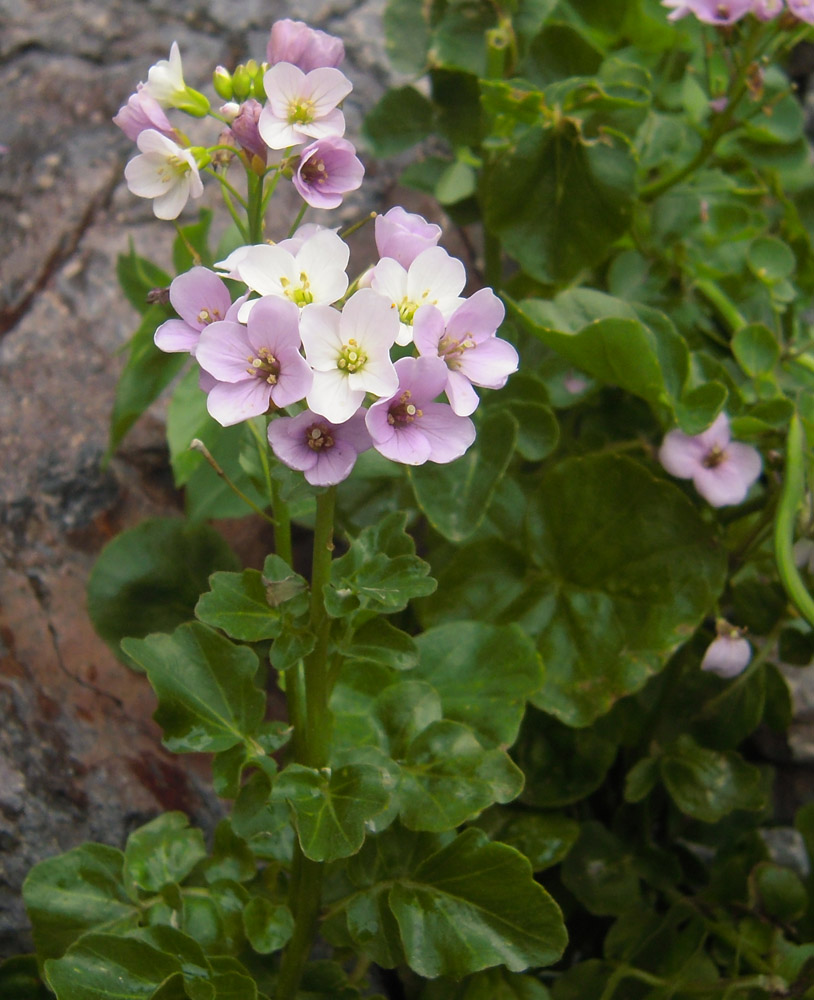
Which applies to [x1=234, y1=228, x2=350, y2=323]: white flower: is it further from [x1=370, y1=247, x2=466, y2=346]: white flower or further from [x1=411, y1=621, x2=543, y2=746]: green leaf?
[x1=411, y1=621, x2=543, y2=746]: green leaf

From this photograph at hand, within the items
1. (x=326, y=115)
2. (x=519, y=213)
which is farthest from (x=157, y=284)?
(x=326, y=115)

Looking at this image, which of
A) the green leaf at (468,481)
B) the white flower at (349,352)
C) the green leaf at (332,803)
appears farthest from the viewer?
the green leaf at (468,481)

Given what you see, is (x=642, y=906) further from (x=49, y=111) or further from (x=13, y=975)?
(x=49, y=111)

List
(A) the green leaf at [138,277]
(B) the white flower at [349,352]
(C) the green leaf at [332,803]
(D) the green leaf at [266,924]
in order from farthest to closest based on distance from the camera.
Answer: (A) the green leaf at [138,277], (D) the green leaf at [266,924], (C) the green leaf at [332,803], (B) the white flower at [349,352]

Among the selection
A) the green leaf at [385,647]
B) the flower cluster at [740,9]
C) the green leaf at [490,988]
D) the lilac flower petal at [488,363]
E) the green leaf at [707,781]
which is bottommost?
the green leaf at [707,781]

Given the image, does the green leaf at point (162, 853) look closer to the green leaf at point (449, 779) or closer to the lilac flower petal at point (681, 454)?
the green leaf at point (449, 779)

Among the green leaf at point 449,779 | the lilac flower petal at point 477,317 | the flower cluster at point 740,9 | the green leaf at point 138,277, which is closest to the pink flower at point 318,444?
the lilac flower petal at point 477,317
